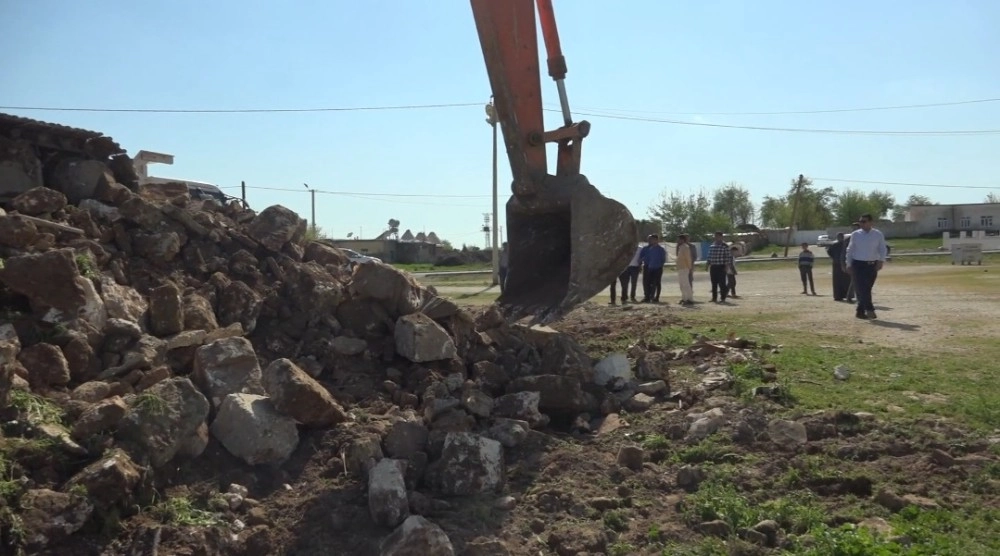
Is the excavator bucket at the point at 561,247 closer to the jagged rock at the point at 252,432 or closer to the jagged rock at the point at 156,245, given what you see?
the jagged rock at the point at 252,432

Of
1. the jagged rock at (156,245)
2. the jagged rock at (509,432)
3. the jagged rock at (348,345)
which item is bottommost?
the jagged rock at (509,432)

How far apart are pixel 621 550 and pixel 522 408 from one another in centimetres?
196

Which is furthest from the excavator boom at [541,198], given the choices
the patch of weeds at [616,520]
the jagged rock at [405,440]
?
the patch of weeds at [616,520]

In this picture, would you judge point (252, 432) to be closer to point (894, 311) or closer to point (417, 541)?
point (417, 541)

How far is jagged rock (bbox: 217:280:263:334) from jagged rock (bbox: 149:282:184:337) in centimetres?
50

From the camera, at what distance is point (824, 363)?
325 inches

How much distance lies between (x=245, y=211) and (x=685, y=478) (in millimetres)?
5282

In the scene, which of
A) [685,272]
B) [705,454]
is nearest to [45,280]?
[705,454]

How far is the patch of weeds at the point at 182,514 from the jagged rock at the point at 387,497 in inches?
31.5

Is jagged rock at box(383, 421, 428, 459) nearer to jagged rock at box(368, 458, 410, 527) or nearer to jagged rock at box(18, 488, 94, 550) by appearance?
jagged rock at box(368, 458, 410, 527)

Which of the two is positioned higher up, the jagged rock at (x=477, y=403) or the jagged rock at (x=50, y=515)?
the jagged rock at (x=477, y=403)

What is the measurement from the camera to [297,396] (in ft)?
17.7

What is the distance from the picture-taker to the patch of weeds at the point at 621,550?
4273mm

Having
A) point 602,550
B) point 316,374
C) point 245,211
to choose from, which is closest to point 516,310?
point 316,374
